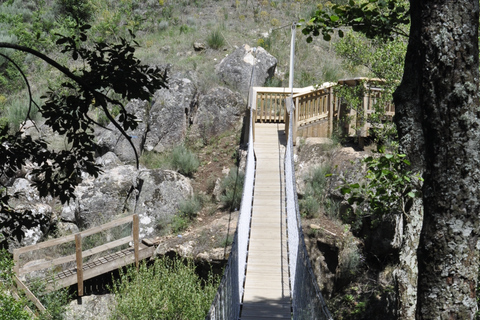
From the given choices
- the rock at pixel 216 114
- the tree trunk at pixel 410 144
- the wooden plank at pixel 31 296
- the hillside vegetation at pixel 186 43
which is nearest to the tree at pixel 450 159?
the tree trunk at pixel 410 144

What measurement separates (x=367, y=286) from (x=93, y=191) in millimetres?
5985

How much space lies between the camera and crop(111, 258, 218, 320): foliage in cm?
788

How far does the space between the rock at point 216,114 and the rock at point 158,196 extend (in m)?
2.25

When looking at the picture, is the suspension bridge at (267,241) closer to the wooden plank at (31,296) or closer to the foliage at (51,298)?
the wooden plank at (31,296)

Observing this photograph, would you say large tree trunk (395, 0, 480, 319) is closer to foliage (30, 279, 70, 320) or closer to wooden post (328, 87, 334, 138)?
foliage (30, 279, 70, 320)

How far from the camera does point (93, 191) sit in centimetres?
1180

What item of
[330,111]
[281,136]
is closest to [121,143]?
[281,136]

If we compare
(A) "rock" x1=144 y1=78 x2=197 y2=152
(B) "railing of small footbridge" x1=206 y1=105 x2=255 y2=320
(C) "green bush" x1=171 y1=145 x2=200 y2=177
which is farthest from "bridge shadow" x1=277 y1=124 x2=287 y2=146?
(A) "rock" x1=144 y1=78 x2=197 y2=152

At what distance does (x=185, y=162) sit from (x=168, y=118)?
1562mm

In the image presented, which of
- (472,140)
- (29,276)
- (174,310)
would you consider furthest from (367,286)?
(472,140)

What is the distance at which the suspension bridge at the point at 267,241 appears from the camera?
548 centimetres

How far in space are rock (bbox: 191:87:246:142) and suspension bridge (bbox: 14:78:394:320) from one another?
1936 mm

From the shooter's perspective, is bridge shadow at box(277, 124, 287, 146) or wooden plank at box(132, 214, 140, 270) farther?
bridge shadow at box(277, 124, 287, 146)

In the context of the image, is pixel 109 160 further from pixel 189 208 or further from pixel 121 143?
pixel 189 208
